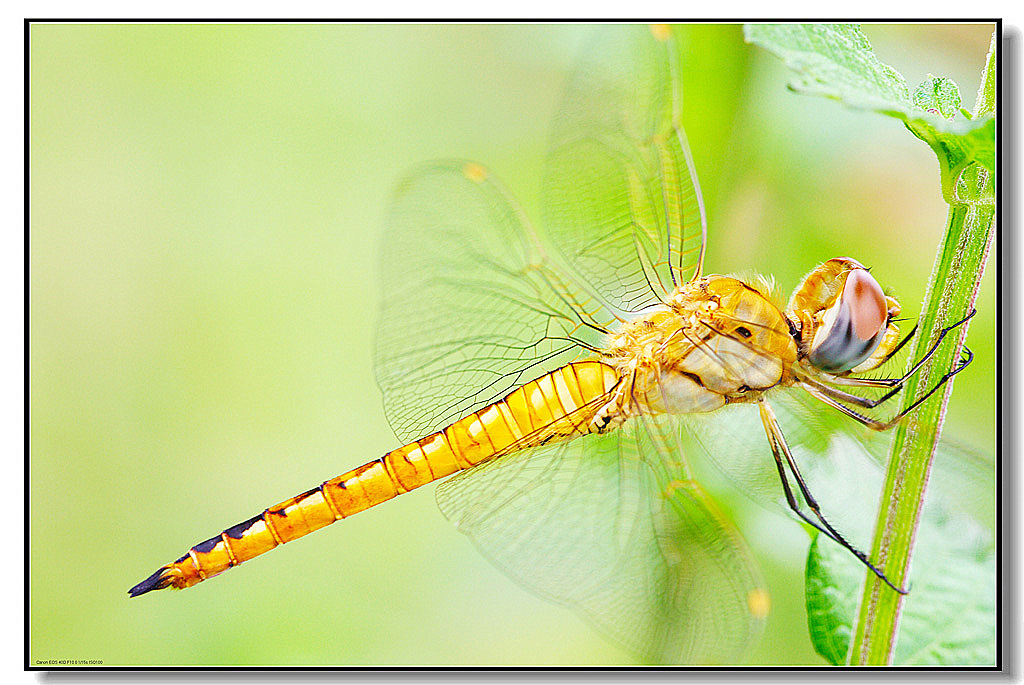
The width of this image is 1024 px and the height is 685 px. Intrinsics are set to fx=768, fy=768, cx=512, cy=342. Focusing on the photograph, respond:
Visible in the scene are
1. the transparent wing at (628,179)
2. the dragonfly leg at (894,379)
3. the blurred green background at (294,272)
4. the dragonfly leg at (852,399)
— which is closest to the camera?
the dragonfly leg at (894,379)

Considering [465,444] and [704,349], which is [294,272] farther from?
[704,349]

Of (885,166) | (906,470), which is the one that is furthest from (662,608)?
(885,166)

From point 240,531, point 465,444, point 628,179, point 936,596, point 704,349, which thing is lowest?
point 936,596

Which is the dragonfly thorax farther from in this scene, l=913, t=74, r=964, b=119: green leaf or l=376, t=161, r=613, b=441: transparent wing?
l=913, t=74, r=964, b=119: green leaf

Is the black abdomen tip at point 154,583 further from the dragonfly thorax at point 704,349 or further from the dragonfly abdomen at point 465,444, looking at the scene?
the dragonfly thorax at point 704,349

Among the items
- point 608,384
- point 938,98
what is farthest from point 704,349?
point 938,98

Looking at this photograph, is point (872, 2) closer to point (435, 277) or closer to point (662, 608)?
point (435, 277)

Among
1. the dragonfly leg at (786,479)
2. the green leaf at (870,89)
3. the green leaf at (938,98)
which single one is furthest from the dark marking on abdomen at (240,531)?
the green leaf at (938,98)
